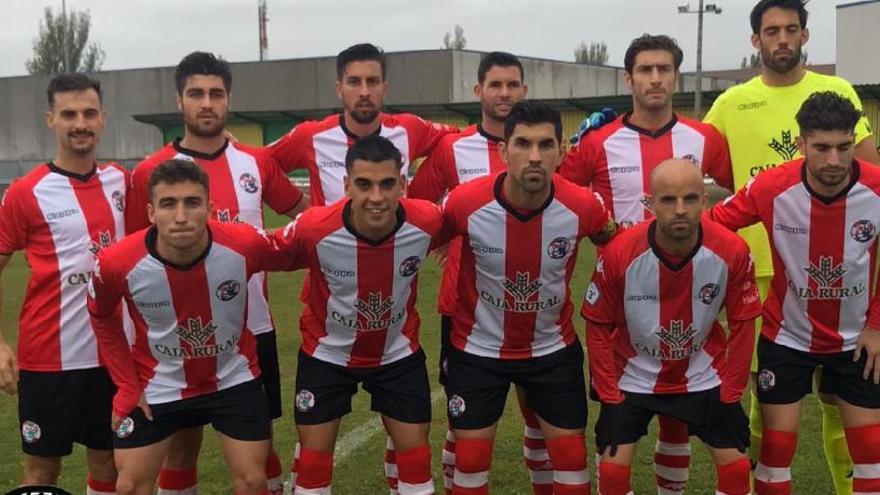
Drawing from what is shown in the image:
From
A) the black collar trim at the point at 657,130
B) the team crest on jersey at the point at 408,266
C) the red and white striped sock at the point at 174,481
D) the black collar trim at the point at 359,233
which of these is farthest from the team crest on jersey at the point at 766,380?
the red and white striped sock at the point at 174,481

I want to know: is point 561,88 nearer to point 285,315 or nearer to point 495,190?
point 285,315

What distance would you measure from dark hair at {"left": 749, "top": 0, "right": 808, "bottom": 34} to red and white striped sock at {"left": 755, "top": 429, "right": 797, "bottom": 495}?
1.91 m

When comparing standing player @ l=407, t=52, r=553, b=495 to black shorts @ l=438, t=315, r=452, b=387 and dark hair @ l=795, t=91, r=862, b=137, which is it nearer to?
black shorts @ l=438, t=315, r=452, b=387

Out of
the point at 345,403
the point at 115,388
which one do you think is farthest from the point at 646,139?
the point at 115,388

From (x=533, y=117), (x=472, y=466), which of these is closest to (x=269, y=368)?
(x=472, y=466)

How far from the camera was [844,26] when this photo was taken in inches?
1304

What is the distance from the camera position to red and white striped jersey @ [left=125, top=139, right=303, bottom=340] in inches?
164

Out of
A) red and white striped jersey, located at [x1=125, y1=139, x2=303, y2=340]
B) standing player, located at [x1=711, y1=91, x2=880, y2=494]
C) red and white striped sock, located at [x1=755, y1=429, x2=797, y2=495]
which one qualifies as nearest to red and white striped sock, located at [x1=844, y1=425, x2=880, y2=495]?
standing player, located at [x1=711, y1=91, x2=880, y2=494]

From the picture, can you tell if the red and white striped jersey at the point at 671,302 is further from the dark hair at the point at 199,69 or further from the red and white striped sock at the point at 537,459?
the dark hair at the point at 199,69

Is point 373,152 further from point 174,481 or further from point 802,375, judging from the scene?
point 802,375

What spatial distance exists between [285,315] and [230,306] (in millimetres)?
6203

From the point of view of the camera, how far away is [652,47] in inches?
171

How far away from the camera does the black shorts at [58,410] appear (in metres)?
3.94

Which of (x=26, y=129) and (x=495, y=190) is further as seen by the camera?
(x=26, y=129)
